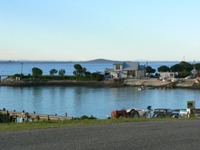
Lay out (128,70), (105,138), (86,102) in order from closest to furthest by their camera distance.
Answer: (105,138) → (86,102) → (128,70)

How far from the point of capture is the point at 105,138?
7.85m

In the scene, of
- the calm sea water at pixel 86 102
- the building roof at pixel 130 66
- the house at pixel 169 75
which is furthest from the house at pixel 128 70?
the calm sea water at pixel 86 102

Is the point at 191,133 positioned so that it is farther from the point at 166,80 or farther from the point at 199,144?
the point at 166,80

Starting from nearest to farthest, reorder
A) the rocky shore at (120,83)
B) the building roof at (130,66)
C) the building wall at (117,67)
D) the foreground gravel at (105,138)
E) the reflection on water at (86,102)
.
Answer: the foreground gravel at (105,138) → the reflection on water at (86,102) → the rocky shore at (120,83) → the building wall at (117,67) → the building roof at (130,66)

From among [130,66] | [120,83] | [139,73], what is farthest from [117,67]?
[120,83]

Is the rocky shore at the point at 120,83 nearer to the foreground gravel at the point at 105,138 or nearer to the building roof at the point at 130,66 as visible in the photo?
the building roof at the point at 130,66

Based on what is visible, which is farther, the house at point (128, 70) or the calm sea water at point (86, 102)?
the house at point (128, 70)

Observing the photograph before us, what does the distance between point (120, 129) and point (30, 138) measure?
2.42m

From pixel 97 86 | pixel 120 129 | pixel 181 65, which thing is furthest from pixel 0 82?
pixel 120 129

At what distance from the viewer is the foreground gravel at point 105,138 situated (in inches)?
277

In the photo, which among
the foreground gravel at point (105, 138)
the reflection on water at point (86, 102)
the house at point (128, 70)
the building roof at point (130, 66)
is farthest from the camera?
the building roof at point (130, 66)

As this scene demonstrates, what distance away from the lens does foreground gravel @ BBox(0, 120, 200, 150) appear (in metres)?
7.03

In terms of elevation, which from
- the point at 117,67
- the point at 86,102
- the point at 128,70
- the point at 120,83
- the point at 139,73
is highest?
the point at 117,67

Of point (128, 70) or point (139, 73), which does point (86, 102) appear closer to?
point (128, 70)
